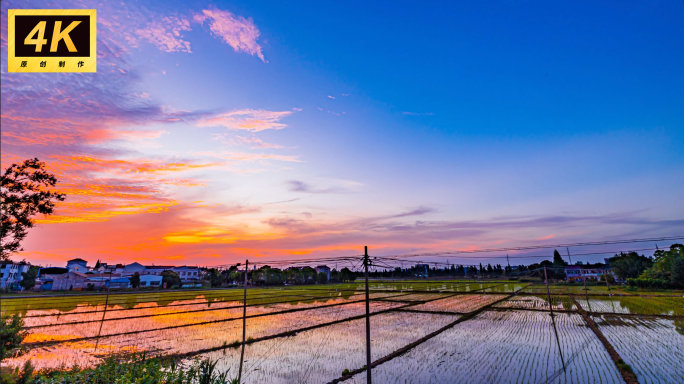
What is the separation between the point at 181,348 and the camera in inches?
695

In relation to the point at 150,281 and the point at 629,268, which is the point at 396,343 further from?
the point at 150,281

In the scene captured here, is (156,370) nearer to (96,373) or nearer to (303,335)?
(96,373)

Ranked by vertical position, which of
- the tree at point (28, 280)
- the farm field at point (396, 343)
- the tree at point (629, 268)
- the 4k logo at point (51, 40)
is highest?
the 4k logo at point (51, 40)

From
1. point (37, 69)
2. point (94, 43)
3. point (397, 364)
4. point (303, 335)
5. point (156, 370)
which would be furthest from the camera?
point (303, 335)

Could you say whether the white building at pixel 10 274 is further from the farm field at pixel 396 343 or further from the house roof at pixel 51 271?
the farm field at pixel 396 343

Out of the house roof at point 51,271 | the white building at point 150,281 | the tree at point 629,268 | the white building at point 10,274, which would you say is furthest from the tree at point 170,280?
the tree at point 629,268

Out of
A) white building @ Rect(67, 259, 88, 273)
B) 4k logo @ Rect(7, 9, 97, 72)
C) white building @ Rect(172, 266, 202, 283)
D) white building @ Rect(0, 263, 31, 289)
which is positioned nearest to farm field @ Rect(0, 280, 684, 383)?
4k logo @ Rect(7, 9, 97, 72)

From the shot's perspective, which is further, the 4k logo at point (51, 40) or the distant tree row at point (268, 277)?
the distant tree row at point (268, 277)

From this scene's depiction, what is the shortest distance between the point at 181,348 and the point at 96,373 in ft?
31.8

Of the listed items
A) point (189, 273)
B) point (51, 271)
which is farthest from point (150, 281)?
point (189, 273)

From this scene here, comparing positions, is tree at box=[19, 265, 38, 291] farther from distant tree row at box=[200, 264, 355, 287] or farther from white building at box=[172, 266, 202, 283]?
white building at box=[172, 266, 202, 283]

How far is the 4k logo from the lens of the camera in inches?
314

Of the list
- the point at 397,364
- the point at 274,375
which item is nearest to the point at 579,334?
the point at 397,364

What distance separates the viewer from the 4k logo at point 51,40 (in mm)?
7977
